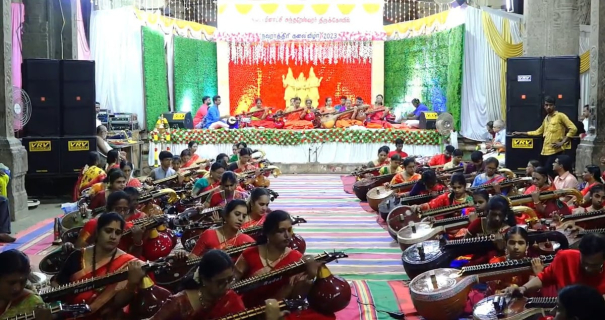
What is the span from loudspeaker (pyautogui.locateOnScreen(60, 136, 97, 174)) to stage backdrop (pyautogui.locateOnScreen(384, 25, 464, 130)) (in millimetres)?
7799

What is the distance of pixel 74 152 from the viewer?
11453 millimetres

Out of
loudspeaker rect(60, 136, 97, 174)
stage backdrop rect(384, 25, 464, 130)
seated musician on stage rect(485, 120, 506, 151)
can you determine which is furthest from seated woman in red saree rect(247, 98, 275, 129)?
loudspeaker rect(60, 136, 97, 174)

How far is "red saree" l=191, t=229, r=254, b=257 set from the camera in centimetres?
495

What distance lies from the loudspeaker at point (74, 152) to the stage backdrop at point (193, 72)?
22.2 feet

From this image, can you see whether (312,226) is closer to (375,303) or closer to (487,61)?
(375,303)

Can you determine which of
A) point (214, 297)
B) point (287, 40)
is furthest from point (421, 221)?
point (287, 40)

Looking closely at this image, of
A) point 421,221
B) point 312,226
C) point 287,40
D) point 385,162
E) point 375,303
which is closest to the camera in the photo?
point 375,303

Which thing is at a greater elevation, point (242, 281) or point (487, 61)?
point (487, 61)

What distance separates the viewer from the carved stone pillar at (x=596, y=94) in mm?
10195

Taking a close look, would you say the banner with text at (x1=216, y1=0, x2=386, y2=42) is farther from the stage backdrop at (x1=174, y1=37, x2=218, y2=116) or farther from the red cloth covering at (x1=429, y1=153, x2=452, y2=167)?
the red cloth covering at (x1=429, y1=153, x2=452, y2=167)

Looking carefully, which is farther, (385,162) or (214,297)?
(385,162)

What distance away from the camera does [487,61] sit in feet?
Answer: 49.5

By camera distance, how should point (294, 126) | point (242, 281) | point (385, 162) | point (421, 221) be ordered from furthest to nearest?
point (294, 126), point (385, 162), point (421, 221), point (242, 281)

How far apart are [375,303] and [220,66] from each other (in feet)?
47.8
